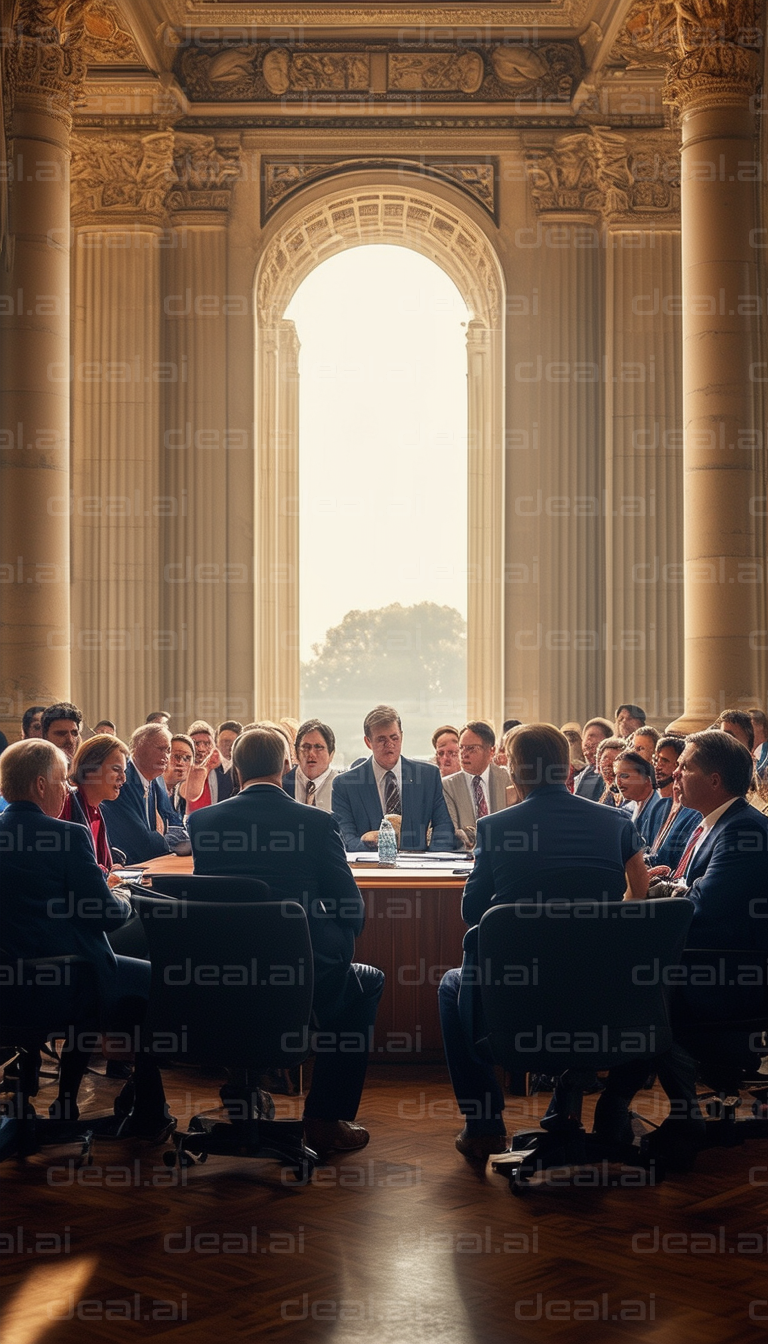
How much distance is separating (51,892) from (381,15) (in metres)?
11.8

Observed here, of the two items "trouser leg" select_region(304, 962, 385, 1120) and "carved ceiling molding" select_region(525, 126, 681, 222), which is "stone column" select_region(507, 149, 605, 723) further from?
"trouser leg" select_region(304, 962, 385, 1120)

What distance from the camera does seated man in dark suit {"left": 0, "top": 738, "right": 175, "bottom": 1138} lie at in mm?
4586

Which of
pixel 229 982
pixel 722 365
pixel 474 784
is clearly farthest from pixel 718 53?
pixel 229 982

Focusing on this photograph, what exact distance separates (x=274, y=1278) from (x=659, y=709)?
10553 millimetres

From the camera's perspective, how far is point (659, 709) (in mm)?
13734

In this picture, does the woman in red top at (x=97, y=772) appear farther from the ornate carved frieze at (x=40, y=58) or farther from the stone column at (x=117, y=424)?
the stone column at (x=117, y=424)

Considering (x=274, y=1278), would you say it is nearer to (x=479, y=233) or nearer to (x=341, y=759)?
(x=479, y=233)

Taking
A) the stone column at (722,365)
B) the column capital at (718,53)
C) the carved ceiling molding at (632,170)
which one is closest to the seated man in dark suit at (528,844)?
the stone column at (722,365)

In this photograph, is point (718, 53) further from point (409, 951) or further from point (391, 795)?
point (409, 951)

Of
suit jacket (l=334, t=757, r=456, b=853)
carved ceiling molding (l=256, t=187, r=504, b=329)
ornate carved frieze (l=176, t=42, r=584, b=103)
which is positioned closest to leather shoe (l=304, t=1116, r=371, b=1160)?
suit jacket (l=334, t=757, r=456, b=853)

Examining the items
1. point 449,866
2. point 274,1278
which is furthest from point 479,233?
point 274,1278

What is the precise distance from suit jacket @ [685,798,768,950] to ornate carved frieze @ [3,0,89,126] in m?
8.03

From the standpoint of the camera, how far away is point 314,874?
15.6 feet

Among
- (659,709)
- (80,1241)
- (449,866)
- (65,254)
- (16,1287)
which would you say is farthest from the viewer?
(659,709)
